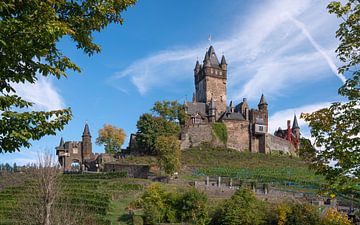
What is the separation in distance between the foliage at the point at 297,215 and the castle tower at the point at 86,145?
48329mm

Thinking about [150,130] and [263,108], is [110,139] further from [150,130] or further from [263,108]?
[263,108]

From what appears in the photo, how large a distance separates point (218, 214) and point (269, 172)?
2671 centimetres

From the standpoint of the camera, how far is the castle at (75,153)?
72188 millimetres

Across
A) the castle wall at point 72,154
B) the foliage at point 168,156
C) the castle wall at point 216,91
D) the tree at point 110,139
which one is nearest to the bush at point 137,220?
the foliage at point 168,156

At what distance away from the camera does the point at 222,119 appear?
75.3m

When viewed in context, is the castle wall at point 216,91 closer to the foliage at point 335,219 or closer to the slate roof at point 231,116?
the slate roof at point 231,116

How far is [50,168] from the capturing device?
30.0 m

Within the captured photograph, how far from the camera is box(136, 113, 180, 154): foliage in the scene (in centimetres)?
6612

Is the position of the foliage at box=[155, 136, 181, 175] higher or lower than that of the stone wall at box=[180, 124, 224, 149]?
lower

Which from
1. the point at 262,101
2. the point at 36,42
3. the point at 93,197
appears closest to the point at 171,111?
the point at 262,101

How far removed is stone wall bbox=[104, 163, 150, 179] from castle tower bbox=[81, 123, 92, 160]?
45.7 ft

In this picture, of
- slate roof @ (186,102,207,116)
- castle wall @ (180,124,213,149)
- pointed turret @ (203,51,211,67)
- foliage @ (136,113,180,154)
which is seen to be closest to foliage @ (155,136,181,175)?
foliage @ (136,113,180,154)

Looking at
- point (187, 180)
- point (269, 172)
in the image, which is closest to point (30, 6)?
point (187, 180)

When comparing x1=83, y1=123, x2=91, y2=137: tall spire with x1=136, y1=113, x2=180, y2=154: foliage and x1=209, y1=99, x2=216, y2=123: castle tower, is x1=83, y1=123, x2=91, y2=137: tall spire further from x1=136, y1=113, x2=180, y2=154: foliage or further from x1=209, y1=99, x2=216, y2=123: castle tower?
x1=209, y1=99, x2=216, y2=123: castle tower
